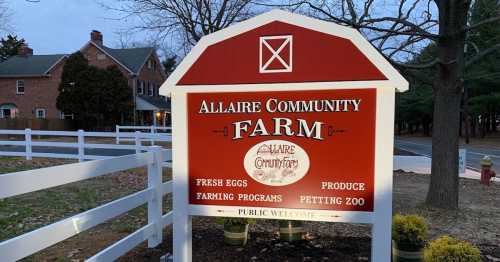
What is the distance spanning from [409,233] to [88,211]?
316 centimetres

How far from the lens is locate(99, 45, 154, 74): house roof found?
142 feet

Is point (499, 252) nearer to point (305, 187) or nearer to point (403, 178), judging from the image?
point (305, 187)

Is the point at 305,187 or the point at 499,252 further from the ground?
the point at 305,187

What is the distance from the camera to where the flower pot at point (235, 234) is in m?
5.17

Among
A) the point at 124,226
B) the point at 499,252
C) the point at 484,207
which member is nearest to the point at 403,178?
the point at 484,207

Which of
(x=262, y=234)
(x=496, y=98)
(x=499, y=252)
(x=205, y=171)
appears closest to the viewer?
(x=205, y=171)

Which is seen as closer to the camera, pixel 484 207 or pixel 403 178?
pixel 484 207

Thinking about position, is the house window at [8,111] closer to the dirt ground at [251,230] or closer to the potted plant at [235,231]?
the dirt ground at [251,230]

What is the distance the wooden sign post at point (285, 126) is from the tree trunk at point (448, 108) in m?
4.41

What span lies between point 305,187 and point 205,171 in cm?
99

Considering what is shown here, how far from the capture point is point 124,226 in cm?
638

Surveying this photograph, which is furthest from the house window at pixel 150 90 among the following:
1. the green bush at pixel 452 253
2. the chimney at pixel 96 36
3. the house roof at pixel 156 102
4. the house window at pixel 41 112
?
the green bush at pixel 452 253

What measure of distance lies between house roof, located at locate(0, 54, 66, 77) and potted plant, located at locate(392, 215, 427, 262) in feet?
143

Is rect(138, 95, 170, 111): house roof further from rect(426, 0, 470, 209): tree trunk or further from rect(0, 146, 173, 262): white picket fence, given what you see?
rect(0, 146, 173, 262): white picket fence
